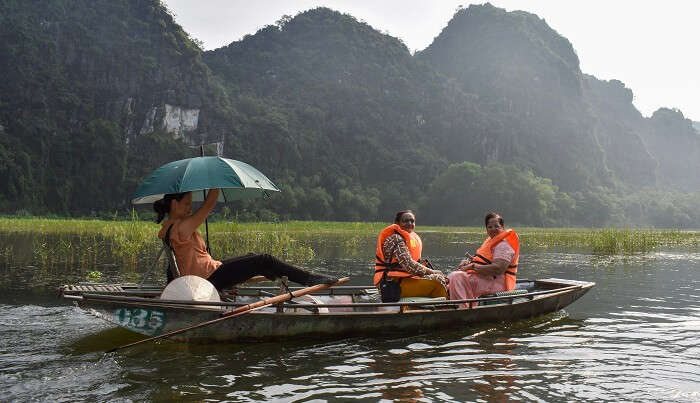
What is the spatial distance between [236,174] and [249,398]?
2558 mm

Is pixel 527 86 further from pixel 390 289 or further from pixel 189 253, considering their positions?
pixel 189 253

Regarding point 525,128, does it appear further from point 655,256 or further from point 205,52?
point 655,256

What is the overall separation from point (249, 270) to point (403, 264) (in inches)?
77.1

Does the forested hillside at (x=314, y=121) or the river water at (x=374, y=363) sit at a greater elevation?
the forested hillside at (x=314, y=121)

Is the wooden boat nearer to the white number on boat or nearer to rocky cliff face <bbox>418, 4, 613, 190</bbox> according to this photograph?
the white number on boat

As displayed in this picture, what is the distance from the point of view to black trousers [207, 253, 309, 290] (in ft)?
23.0

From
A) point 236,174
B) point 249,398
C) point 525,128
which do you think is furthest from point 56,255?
point 525,128

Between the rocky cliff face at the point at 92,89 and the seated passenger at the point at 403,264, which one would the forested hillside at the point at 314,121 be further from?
the seated passenger at the point at 403,264

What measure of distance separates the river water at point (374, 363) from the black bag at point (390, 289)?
607 mm

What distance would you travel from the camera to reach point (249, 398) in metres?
5.07

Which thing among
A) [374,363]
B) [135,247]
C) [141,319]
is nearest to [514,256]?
[374,363]

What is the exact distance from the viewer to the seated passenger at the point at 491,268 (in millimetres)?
8109

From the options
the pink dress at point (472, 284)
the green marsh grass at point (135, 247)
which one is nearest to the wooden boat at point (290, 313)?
the pink dress at point (472, 284)

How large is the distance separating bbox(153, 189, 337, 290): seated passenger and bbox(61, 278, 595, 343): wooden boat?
0.33 metres
